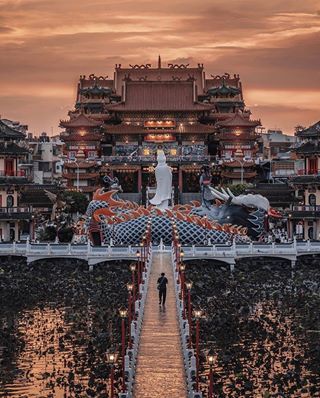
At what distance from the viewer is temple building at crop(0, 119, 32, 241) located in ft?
238

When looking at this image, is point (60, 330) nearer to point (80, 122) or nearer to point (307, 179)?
point (307, 179)

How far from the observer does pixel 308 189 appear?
248ft

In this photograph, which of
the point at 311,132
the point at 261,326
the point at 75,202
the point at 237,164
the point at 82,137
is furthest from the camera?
the point at 82,137

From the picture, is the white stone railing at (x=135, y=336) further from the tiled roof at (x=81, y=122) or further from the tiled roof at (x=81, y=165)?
the tiled roof at (x=81, y=122)

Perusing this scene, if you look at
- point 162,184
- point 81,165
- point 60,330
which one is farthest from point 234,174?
point 60,330

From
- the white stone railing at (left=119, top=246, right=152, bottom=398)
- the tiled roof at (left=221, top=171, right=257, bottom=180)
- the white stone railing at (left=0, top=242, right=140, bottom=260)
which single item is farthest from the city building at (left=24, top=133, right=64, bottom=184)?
the white stone railing at (left=119, top=246, right=152, bottom=398)

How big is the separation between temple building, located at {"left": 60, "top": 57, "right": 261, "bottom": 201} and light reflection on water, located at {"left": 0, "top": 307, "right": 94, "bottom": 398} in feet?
185

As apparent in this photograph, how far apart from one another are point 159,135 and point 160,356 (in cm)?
7663

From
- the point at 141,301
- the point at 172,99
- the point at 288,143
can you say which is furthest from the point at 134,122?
the point at 141,301

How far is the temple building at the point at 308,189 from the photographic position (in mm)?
73062

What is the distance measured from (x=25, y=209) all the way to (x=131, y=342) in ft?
142

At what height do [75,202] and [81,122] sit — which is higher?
[81,122]

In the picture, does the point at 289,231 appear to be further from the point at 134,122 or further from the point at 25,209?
the point at 134,122

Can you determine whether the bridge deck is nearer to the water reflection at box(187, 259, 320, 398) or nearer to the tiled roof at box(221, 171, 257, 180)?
the water reflection at box(187, 259, 320, 398)
